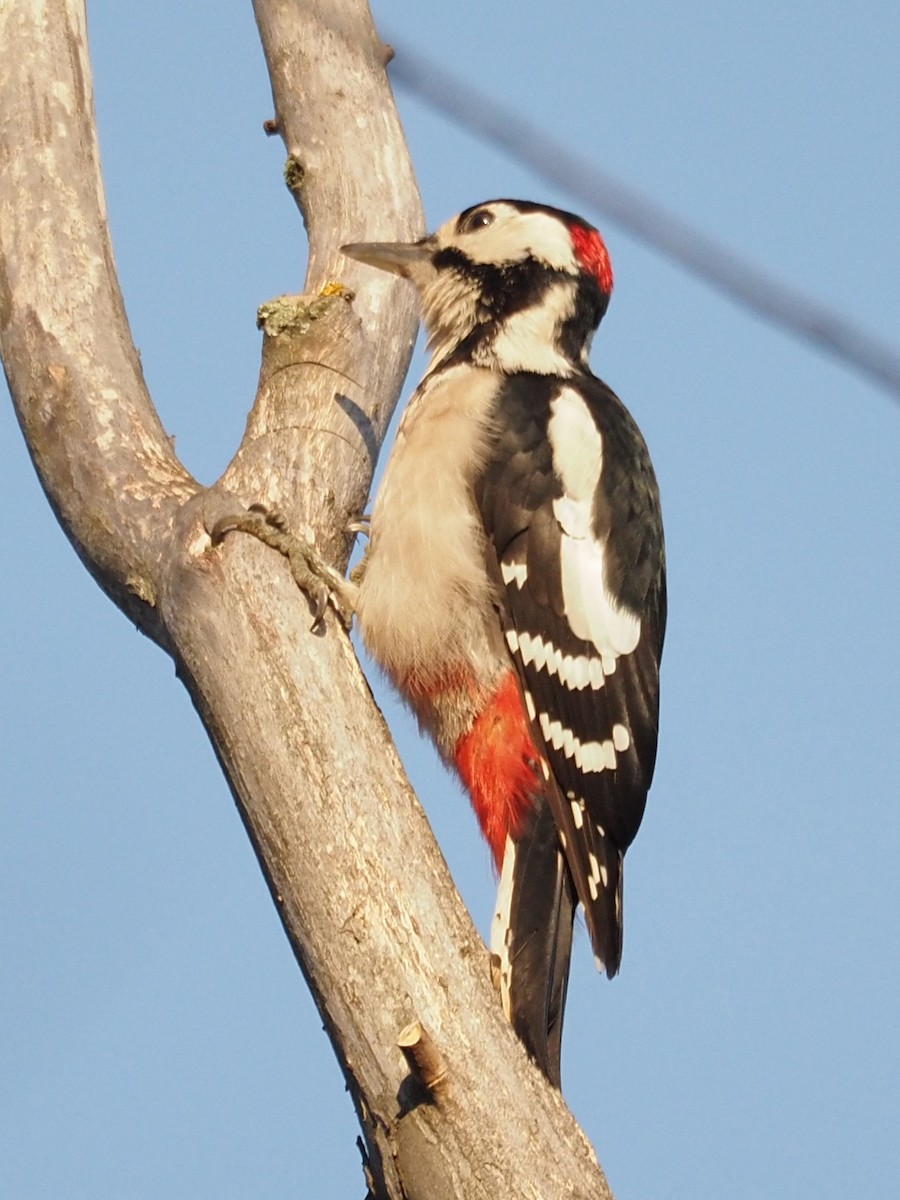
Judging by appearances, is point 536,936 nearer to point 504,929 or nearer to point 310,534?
point 504,929

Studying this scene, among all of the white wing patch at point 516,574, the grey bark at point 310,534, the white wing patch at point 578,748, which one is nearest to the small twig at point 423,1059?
the grey bark at point 310,534

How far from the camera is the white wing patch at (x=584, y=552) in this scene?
10.9ft

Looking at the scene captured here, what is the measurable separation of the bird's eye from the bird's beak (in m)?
0.21

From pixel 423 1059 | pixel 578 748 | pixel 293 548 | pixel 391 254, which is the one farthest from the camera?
pixel 391 254

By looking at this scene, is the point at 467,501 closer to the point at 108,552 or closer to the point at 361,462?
the point at 361,462

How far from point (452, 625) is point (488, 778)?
0.34 metres

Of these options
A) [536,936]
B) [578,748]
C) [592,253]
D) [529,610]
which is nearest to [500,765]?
[578,748]

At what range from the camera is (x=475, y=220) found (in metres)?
3.91

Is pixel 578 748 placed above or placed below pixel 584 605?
below

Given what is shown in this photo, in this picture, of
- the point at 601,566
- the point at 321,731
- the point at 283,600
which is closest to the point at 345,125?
the point at 601,566

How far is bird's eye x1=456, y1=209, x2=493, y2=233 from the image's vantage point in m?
3.89

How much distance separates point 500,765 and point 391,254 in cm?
125

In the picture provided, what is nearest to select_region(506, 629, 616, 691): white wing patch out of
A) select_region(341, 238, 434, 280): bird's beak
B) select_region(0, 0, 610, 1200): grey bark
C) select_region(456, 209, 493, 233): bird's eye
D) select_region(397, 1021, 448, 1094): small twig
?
select_region(0, 0, 610, 1200): grey bark

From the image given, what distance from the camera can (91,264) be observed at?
3215mm
